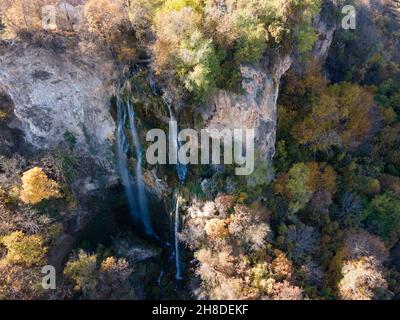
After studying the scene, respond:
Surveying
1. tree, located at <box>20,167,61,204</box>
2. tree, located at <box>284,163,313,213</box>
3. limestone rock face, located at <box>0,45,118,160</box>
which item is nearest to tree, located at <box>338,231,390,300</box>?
tree, located at <box>284,163,313,213</box>

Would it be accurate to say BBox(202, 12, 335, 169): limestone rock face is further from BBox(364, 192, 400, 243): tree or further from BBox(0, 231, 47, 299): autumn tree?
BBox(0, 231, 47, 299): autumn tree

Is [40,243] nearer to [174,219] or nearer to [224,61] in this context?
[174,219]

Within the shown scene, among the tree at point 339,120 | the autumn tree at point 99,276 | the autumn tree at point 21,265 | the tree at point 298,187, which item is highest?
the tree at point 339,120

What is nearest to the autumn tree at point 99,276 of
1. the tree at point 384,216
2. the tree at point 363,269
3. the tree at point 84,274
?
the tree at point 84,274

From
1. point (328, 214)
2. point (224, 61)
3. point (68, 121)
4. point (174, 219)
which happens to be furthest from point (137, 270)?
point (224, 61)

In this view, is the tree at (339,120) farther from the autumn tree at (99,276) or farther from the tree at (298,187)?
the autumn tree at (99,276)

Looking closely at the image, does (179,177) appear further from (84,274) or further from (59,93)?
(59,93)

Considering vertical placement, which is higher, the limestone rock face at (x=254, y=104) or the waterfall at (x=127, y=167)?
the limestone rock face at (x=254, y=104)
